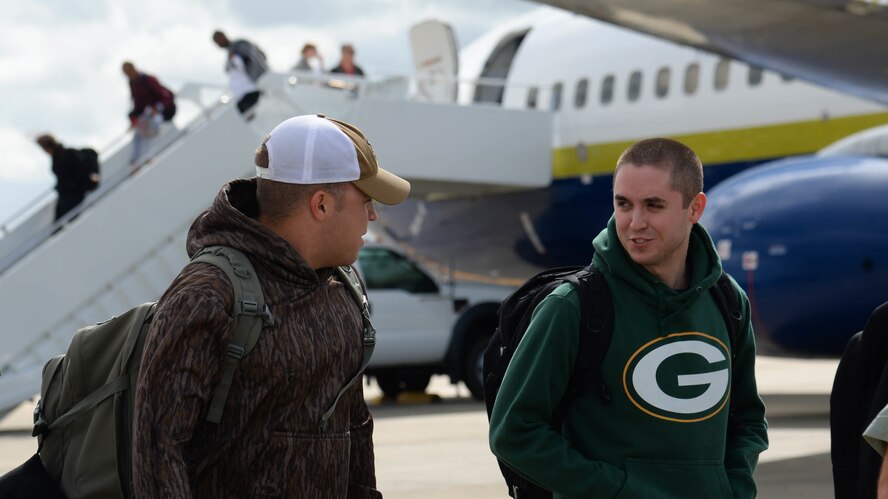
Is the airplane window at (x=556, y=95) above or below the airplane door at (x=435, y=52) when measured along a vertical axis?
below

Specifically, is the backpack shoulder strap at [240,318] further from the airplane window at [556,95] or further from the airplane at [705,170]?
the airplane window at [556,95]

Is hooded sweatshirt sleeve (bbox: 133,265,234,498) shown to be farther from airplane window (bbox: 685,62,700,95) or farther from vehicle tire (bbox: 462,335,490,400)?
airplane window (bbox: 685,62,700,95)

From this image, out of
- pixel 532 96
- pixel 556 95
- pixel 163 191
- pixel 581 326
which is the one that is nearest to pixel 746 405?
pixel 581 326

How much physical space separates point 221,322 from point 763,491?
5.59 meters

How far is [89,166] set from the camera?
1427 cm

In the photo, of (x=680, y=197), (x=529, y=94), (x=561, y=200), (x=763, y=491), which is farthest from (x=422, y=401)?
(x=680, y=197)

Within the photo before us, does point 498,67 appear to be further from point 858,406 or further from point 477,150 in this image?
point 858,406

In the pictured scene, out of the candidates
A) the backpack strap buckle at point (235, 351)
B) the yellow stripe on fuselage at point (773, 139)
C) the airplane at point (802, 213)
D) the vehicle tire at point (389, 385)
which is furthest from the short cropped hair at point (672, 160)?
the vehicle tire at point (389, 385)

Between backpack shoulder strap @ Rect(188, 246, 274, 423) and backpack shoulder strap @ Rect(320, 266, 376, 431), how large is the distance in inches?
9.4

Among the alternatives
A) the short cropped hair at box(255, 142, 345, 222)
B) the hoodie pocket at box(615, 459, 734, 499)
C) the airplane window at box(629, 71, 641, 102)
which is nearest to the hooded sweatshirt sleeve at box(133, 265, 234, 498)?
the short cropped hair at box(255, 142, 345, 222)

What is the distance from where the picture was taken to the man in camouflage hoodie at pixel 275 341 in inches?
104

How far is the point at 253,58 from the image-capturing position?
583 inches

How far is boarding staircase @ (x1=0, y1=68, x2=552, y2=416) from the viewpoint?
12.9 metres

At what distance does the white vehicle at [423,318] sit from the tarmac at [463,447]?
1.45 feet
